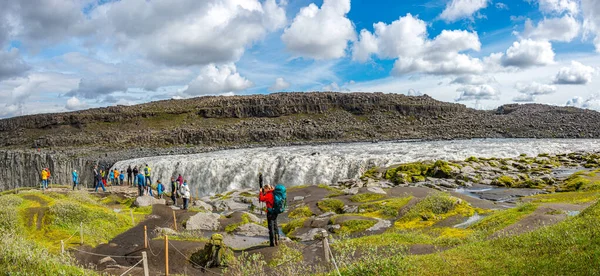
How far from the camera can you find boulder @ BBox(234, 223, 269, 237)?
22172mm

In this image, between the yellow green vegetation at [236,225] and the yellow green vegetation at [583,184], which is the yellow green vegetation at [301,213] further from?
the yellow green vegetation at [583,184]

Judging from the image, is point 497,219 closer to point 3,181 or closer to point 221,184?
point 221,184

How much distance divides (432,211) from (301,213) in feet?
30.4

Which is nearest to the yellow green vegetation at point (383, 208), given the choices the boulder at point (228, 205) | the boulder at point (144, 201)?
the boulder at point (228, 205)

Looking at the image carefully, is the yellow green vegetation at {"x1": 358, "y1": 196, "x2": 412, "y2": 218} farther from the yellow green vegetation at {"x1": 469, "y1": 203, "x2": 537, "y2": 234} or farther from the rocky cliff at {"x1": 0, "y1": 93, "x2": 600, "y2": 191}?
the rocky cliff at {"x1": 0, "y1": 93, "x2": 600, "y2": 191}

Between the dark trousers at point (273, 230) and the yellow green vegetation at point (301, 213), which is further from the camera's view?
the yellow green vegetation at point (301, 213)

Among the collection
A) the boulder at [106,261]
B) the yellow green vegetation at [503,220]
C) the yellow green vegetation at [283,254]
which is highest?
the yellow green vegetation at [503,220]

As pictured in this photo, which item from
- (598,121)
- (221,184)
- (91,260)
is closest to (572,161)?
(221,184)

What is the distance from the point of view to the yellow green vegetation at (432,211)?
1933cm

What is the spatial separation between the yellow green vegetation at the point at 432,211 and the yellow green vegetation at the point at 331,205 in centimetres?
584

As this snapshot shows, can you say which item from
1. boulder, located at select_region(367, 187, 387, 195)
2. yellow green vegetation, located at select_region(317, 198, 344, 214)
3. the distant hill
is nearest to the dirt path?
yellow green vegetation, located at select_region(317, 198, 344, 214)

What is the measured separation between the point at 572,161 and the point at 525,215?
35737 mm

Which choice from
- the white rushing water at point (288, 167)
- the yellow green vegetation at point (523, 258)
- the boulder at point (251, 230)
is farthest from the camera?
the white rushing water at point (288, 167)

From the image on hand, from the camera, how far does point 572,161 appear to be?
144 ft
